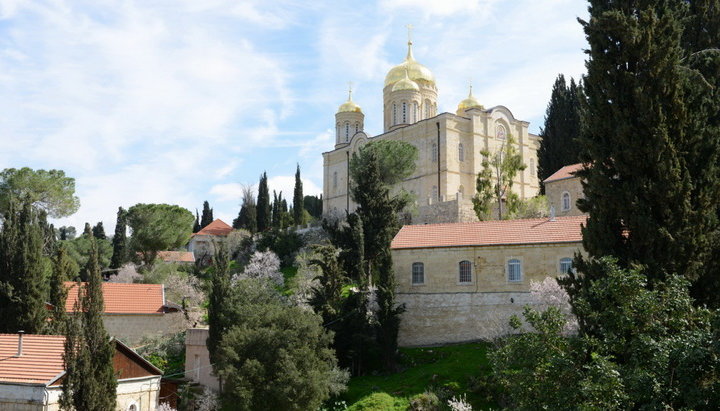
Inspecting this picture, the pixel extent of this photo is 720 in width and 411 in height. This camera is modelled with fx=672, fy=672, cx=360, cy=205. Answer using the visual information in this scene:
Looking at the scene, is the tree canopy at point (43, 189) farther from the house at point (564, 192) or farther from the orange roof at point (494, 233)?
the house at point (564, 192)

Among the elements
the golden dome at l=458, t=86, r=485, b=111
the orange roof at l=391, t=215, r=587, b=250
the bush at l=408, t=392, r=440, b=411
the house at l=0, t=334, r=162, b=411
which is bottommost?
the bush at l=408, t=392, r=440, b=411

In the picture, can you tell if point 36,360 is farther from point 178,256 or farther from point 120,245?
point 178,256

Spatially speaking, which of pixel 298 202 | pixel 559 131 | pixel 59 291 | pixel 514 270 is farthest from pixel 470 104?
pixel 59 291

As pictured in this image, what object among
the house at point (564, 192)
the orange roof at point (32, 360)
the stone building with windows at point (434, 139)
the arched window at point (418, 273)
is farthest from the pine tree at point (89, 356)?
the house at point (564, 192)

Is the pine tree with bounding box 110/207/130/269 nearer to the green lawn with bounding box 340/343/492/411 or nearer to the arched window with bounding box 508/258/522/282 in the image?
the green lawn with bounding box 340/343/492/411

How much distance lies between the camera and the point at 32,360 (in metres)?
22.1

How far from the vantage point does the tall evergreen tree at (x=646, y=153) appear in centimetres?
1648

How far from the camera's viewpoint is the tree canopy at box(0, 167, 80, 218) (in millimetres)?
50125

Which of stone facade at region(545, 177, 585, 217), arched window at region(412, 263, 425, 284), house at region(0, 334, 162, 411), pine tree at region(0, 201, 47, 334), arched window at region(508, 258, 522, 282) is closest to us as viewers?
house at region(0, 334, 162, 411)

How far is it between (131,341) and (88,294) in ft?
56.7

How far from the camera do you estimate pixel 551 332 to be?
1288 cm

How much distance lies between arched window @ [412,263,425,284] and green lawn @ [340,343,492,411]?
3.15 metres

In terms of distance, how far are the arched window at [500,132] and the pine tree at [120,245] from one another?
31.8m

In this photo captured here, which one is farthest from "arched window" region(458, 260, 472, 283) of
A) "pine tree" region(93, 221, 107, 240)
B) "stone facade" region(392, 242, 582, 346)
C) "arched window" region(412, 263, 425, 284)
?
"pine tree" region(93, 221, 107, 240)
